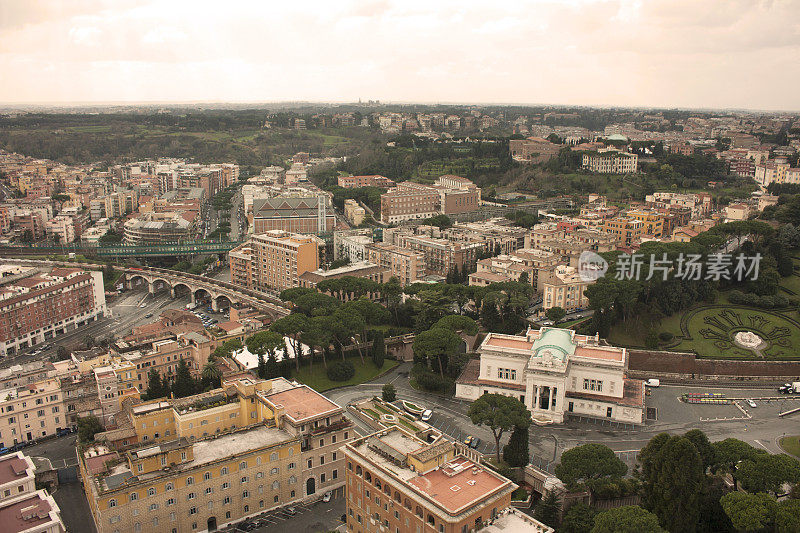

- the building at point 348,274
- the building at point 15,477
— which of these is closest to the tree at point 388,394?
the building at point 15,477

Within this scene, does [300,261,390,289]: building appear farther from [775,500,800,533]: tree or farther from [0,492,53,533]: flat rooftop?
[775,500,800,533]: tree

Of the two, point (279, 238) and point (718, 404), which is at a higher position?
point (279, 238)

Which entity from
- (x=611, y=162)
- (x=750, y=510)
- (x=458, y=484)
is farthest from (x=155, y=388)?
(x=611, y=162)

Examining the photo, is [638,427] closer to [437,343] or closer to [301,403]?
[437,343]

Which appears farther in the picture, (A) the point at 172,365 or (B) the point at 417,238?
(B) the point at 417,238

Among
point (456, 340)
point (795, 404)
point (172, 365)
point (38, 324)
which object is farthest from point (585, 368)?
point (38, 324)

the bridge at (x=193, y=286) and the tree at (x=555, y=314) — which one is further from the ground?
the tree at (x=555, y=314)

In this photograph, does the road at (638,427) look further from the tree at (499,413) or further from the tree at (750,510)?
the tree at (750,510)

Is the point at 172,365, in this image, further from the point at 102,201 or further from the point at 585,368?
A: the point at 102,201
